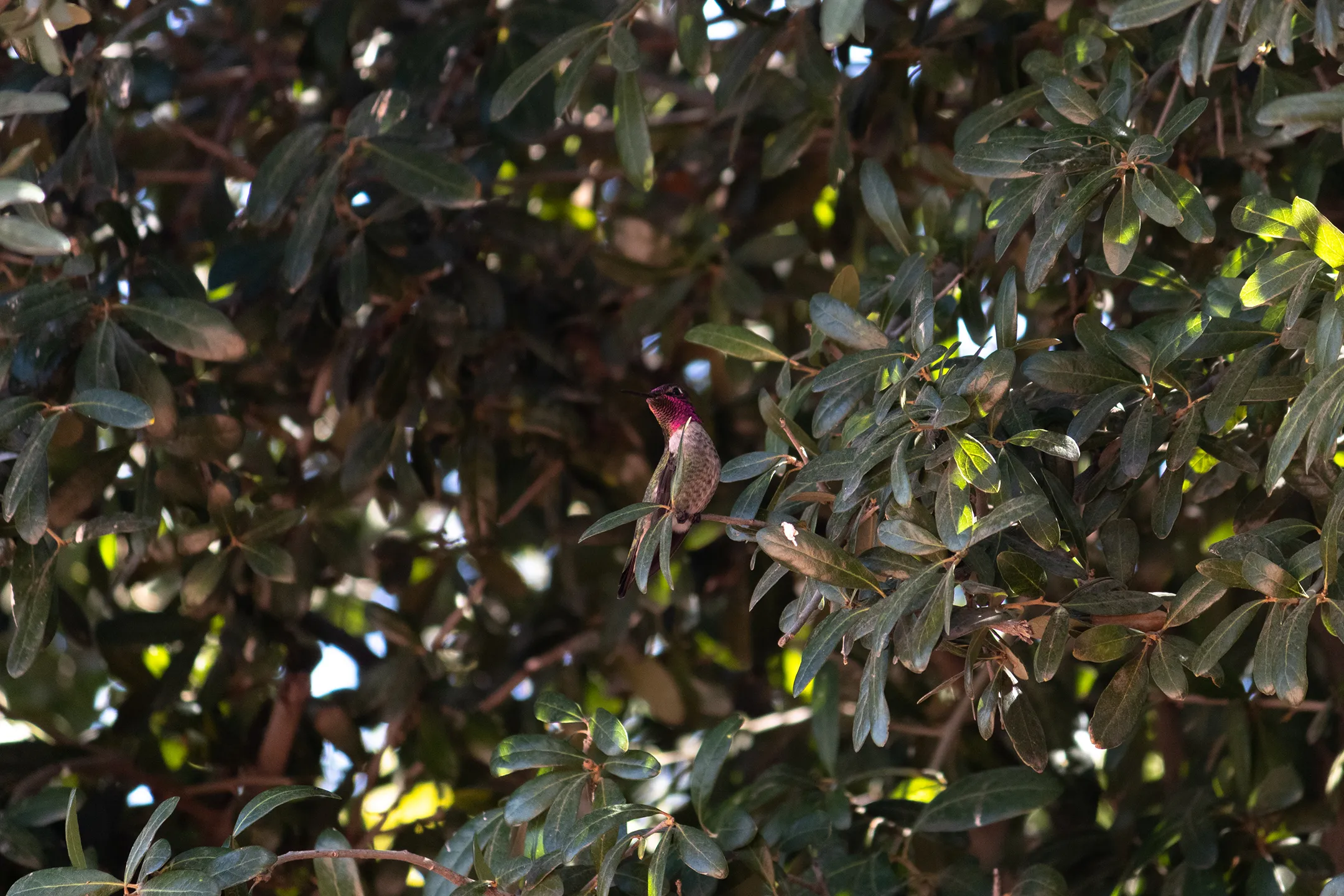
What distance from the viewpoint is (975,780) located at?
212 cm

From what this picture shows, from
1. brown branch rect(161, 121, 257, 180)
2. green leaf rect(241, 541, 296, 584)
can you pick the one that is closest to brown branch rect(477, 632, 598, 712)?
green leaf rect(241, 541, 296, 584)

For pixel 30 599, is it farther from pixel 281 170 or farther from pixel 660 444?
pixel 660 444

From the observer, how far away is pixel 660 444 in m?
3.20

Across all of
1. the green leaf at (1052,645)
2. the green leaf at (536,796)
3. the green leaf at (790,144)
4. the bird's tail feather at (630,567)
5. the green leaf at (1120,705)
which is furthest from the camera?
the green leaf at (790,144)

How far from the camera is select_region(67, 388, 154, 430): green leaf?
5.85 feet

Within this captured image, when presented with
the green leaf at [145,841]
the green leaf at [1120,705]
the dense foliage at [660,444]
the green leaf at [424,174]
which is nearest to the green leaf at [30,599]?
the dense foliage at [660,444]

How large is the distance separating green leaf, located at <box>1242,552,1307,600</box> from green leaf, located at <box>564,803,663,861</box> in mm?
735

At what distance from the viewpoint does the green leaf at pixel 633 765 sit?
170 cm

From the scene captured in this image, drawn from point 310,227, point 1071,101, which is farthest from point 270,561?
point 1071,101

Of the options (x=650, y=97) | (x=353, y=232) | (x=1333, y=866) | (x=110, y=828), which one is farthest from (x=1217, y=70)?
(x=110, y=828)

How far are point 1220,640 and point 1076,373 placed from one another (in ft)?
1.19

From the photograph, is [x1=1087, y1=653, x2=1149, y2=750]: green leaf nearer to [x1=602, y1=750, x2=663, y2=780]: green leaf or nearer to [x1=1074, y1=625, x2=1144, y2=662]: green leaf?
[x1=1074, y1=625, x2=1144, y2=662]: green leaf

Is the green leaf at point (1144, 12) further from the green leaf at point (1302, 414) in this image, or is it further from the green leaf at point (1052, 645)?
the green leaf at point (1052, 645)

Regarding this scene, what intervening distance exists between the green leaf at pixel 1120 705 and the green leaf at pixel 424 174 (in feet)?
4.30
